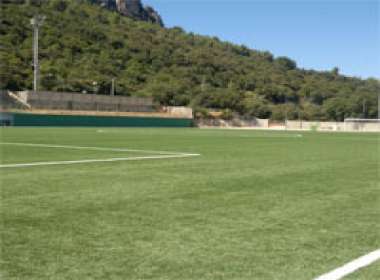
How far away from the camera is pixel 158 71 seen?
128 meters

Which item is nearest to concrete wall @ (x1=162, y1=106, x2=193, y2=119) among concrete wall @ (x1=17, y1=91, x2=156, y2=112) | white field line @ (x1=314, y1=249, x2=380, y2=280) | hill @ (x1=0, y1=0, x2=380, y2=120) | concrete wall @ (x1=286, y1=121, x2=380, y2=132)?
concrete wall @ (x1=17, y1=91, x2=156, y2=112)

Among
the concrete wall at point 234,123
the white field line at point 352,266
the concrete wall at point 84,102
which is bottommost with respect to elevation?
the concrete wall at point 234,123

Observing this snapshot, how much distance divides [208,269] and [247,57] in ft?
542

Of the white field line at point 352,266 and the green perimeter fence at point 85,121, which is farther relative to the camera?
the green perimeter fence at point 85,121

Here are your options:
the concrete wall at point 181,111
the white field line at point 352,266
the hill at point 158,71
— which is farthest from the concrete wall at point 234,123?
the white field line at point 352,266

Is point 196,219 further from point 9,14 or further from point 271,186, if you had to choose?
point 9,14

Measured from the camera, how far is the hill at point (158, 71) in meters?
106

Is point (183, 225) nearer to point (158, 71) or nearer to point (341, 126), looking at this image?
point (341, 126)

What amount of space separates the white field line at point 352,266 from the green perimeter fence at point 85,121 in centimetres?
6081

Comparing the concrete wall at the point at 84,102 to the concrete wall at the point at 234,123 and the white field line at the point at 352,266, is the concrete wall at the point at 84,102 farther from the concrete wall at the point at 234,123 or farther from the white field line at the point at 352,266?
the white field line at the point at 352,266

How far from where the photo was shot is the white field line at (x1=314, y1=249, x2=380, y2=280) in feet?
12.8

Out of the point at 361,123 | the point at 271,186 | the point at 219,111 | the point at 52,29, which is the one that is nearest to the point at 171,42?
the point at 52,29

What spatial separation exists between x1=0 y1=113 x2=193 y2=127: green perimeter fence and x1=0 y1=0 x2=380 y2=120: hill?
2180cm

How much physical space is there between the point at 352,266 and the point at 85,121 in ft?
229
